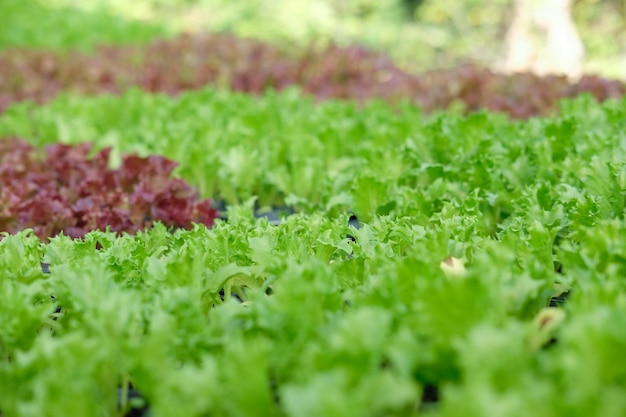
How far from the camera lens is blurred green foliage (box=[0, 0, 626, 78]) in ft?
51.0

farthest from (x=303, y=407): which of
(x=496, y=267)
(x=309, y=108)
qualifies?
(x=309, y=108)

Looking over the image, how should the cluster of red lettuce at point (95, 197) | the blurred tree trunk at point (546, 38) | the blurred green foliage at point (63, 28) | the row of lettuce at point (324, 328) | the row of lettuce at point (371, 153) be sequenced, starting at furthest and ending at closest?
1. the blurred green foliage at point (63, 28)
2. the blurred tree trunk at point (546, 38)
3. the cluster of red lettuce at point (95, 197)
4. the row of lettuce at point (371, 153)
5. the row of lettuce at point (324, 328)

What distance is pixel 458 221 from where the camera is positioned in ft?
8.47

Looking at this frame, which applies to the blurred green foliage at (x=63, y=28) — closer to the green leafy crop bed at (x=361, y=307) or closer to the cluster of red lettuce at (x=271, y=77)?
the cluster of red lettuce at (x=271, y=77)

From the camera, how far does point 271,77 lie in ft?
28.1

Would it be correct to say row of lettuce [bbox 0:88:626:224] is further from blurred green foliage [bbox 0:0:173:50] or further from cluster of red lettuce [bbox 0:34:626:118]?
blurred green foliage [bbox 0:0:173:50]

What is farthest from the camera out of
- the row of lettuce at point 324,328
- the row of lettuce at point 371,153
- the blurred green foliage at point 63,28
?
the blurred green foliage at point 63,28

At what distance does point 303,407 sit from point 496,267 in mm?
691

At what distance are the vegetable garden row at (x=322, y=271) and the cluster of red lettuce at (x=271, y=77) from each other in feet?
6.38

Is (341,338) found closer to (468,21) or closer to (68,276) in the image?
(68,276)

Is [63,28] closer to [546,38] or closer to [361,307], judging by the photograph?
[546,38]

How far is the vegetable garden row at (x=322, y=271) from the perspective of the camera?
62.9 inches

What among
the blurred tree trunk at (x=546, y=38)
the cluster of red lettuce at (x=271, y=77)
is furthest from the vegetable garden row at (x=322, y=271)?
the blurred tree trunk at (x=546, y=38)

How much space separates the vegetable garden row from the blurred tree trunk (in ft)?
24.4
